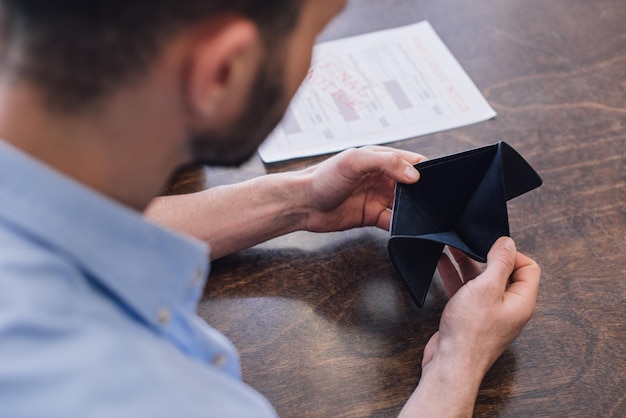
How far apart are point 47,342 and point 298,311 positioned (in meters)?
0.46

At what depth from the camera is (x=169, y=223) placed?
109 centimetres

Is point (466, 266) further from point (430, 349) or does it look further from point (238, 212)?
point (238, 212)

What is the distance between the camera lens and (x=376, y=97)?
1324 mm

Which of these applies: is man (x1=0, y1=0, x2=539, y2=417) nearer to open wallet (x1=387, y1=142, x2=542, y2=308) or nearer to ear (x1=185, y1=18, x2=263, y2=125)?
ear (x1=185, y1=18, x2=263, y2=125)

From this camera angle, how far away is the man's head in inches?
22.8

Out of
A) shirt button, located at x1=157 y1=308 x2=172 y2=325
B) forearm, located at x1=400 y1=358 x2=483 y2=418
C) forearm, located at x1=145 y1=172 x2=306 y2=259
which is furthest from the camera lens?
forearm, located at x1=145 y1=172 x2=306 y2=259

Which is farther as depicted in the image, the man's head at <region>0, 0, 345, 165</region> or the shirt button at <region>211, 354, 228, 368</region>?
the shirt button at <region>211, 354, 228, 368</region>

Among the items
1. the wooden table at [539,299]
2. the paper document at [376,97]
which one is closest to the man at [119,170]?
the wooden table at [539,299]

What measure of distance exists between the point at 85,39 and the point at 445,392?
57 centimetres

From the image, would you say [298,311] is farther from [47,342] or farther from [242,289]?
[47,342]

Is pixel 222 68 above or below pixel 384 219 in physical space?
above

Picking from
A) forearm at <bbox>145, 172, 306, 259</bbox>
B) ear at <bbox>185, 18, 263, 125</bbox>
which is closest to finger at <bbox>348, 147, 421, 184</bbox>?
forearm at <bbox>145, 172, 306, 259</bbox>

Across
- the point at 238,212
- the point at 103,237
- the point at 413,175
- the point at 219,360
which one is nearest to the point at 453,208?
the point at 413,175

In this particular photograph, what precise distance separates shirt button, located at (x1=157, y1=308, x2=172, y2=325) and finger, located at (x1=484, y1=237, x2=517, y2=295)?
1.45 feet
